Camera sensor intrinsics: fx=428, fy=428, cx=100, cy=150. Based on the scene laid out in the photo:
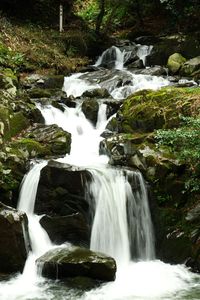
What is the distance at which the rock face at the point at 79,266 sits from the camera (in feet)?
23.6

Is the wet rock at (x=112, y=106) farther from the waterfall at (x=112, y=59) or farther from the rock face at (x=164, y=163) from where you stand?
the waterfall at (x=112, y=59)

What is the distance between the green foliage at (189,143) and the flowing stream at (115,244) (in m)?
0.99

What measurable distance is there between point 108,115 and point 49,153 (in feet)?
10.8

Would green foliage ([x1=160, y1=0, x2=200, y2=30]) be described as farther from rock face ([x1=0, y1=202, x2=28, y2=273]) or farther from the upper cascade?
rock face ([x1=0, y1=202, x2=28, y2=273])

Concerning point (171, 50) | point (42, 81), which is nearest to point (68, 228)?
point (42, 81)

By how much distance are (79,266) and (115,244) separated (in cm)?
157

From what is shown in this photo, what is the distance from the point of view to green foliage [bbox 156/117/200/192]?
27.2ft

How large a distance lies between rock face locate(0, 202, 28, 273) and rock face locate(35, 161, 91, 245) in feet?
2.98

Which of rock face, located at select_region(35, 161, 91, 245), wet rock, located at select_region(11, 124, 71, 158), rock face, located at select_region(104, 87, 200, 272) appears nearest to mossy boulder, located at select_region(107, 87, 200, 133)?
rock face, located at select_region(104, 87, 200, 272)

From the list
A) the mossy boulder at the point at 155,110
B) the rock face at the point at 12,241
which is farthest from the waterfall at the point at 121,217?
the mossy boulder at the point at 155,110

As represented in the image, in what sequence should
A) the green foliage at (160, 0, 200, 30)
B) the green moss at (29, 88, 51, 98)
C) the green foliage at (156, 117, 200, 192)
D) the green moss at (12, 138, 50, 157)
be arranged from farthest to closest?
the green foliage at (160, 0, 200, 30), the green moss at (29, 88, 51, 98), the green moss at (12, 138, 50, 157), the green foliage at (156, 117, 200, 192)

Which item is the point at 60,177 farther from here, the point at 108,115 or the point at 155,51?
the point at 155,51

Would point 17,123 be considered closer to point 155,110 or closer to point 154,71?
point 155,110

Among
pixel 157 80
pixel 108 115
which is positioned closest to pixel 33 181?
pixel 108 115
